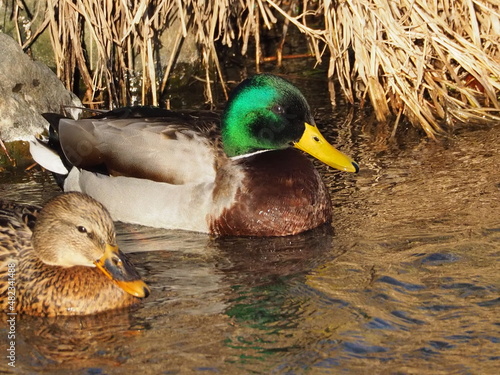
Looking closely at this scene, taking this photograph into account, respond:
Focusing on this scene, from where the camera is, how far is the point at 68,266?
4.85 m

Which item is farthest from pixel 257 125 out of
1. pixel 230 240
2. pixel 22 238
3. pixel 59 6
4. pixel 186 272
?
pixel 59 6

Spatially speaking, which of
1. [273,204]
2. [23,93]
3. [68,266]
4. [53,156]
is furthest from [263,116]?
[23,93]

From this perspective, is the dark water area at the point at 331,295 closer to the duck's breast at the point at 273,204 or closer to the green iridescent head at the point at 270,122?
the duck's breast at the point at 273,204

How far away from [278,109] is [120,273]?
5.84ft

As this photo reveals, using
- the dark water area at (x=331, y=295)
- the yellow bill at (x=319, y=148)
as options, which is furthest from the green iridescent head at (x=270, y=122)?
the dark water area at (x=331, y=295)

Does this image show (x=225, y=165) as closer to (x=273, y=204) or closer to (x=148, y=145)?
(x=273, y=204)

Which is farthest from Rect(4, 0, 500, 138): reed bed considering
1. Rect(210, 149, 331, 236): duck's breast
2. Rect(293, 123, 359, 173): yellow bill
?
Rect(210, 149, 331, 236): duck's breast

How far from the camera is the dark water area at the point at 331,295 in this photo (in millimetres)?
4250

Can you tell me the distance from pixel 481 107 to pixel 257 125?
88.6 inches

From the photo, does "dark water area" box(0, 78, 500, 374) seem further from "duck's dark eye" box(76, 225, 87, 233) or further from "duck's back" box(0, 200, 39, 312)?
"duck's dark eye" box(76, 225, 87, 233)

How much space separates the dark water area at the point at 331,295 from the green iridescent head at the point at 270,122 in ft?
1.44

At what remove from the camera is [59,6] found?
7.41m

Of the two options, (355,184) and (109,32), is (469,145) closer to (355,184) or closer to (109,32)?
(355,184)

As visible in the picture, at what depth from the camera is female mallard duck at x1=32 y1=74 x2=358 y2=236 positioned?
5.91m
